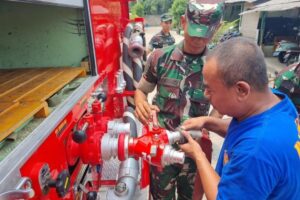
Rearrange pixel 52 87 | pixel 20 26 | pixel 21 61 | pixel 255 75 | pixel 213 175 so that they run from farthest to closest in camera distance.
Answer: pixel 21 61 < pixel 20 26 < pixel 52 87 < pixel 213 175 < pixel 255 75

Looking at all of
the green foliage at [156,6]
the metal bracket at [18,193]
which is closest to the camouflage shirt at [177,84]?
the metal bracket at [18,193]

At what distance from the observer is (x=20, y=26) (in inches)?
71.3

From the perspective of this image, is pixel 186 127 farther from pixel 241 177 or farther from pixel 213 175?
pixel 241 177

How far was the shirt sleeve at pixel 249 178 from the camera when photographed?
922 mm

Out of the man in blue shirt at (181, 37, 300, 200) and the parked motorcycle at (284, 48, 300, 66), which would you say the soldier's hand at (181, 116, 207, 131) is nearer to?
the man in blue shirt at (181, 37, 300, 200)

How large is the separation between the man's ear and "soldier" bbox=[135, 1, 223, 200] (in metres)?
0.78

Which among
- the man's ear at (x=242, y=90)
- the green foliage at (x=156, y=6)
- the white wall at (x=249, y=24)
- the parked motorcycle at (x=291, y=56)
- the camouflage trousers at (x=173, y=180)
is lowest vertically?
the parked motorcycle at (x=291, y=56)

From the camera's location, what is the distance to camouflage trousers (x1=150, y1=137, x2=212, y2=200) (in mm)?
2014

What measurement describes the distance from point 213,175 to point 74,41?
1.26 metres

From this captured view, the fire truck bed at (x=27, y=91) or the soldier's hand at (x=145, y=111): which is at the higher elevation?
the fire truck bed at (x=27, y=91)

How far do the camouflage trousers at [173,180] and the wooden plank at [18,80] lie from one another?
1.05 metres

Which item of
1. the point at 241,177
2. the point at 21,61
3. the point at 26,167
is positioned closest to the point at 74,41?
the point at 21,61

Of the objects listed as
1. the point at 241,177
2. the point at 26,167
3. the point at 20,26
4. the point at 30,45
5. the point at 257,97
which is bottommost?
the point at 241,177

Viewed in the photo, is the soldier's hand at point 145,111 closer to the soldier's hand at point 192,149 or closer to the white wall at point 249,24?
the soldier's hand at point 192,149
